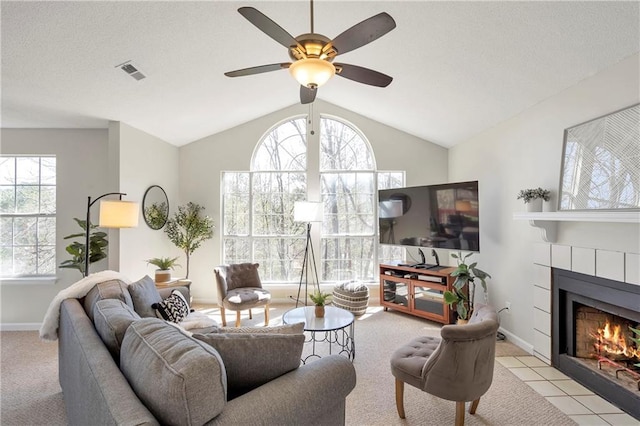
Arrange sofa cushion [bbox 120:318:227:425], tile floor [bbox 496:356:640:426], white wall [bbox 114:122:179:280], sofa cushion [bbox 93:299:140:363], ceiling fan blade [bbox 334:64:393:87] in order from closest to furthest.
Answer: sofa cushion [bbox 120:318:227:425], sofa cushion [bbox 93:299:140:363], ceiling fan blade [bbox 334:64:393:87], tile floor [bbox 496:356:640:426], white wall [bbox 114:122:179:280]

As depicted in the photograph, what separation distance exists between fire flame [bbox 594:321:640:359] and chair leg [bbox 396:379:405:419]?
1846mm

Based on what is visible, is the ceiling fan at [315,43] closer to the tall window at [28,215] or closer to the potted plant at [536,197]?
the potted plant at [536,197]

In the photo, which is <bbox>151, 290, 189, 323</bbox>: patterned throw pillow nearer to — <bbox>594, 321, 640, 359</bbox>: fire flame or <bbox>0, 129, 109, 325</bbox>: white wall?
Answer: <bbox>0, 129, 109, 325</bbox>: white wall

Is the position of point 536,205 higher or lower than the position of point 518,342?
higher

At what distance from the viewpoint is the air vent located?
113 inches

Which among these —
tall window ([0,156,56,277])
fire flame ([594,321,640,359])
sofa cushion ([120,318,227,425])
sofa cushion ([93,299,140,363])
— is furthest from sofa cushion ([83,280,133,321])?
fire flame ([594,321,640,359])

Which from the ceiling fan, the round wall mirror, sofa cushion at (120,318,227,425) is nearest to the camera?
sofa cushion at (120,318,227,425)

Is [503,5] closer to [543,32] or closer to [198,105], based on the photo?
[543,32]

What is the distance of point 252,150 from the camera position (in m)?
5.34

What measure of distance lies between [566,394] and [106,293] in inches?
145

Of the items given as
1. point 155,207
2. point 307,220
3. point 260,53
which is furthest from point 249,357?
point 155,207

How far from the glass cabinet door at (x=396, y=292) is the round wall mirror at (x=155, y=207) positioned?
3435mm

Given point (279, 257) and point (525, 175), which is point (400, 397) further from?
point (279, 257)

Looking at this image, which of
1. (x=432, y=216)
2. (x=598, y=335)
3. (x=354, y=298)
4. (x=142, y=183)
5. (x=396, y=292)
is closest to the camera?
(x=598, y=335)
